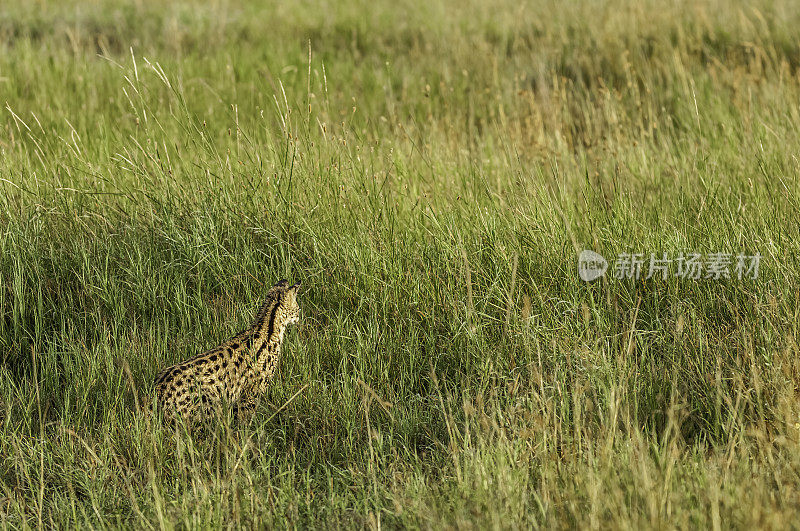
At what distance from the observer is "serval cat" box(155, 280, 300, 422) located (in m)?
3.08

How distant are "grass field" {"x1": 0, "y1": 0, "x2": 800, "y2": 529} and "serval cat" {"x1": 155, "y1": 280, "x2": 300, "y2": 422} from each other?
10 cm

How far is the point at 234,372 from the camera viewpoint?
3234 mm

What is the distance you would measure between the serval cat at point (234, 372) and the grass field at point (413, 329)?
0.31 ft

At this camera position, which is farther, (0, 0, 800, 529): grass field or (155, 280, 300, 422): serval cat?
(155, 280, 300, 422): serval cat

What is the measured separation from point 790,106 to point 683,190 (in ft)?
5.50

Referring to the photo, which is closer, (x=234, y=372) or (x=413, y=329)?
(x=234, y=372)

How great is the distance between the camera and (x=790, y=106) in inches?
220

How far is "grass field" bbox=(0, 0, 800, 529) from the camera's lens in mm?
2762

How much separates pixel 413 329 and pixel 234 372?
2.71 feet

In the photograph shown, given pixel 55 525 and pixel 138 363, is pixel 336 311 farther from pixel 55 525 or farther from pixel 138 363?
pixel 55 525

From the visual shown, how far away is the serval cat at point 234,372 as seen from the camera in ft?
10.1

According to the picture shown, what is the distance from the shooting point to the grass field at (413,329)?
9.06ft

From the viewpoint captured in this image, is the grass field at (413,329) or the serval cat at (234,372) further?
the serval cat at (234,372)

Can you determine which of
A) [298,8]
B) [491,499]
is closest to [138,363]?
[491,499]
